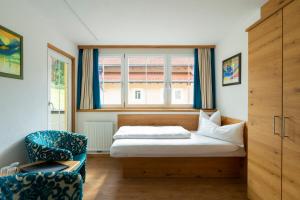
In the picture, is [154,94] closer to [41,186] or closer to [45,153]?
[45,153]

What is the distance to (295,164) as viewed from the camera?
65.1 inches

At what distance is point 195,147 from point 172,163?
0.47 meters

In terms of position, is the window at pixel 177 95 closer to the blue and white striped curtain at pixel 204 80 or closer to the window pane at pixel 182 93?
the window pane at pixel 182 93

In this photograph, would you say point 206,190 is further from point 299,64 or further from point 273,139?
point 299,64

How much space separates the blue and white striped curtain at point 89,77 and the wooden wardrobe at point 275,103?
301cm

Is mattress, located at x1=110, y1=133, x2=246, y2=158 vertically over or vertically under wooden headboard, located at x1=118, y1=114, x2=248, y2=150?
under

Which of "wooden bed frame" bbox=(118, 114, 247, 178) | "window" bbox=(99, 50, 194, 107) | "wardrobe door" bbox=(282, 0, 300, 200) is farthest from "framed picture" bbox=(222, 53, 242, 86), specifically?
"wardrobe door" bbox=(282, 0, 300, 200)

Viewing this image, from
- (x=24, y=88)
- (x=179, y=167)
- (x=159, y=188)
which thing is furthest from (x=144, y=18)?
(x=159, y=188)

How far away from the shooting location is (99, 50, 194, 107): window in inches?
171

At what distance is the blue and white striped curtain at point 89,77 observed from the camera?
13.8 ft

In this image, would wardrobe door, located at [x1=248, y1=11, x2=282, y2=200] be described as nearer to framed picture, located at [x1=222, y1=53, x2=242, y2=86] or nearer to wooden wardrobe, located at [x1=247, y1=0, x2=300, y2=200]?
wooden wardrobe, located at [x1=247, y1=0, x2=300, y2=200]

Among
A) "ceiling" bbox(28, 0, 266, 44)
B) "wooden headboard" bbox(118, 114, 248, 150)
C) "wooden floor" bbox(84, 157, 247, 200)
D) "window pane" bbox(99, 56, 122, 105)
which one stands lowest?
"wooden floor" bbox(84, 157, 247, 200)

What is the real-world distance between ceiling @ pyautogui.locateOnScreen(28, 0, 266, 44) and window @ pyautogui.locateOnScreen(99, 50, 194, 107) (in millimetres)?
640

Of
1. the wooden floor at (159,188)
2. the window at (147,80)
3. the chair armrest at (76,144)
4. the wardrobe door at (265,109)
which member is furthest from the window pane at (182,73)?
the chair armrest at (76,144)
